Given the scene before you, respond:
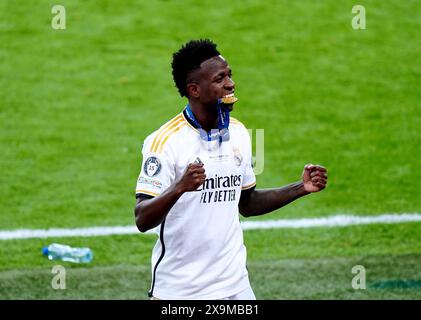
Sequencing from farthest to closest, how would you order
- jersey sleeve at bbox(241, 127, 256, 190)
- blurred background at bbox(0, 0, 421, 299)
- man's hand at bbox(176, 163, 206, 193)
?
blurred background at bbox(0, 0, 421, 299)
jersey sleeve at bbox(241, 127, 256, 190)
man's hand at bbox(176, 163, 206, 193)

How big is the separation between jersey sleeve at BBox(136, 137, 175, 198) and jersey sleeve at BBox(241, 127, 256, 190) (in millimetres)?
620

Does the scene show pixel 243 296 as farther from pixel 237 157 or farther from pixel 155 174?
pixel 155 174

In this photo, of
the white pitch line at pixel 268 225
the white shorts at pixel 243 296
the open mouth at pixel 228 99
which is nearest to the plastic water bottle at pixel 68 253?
the white pitch line at pixel 268 225

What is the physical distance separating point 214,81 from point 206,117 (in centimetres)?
24

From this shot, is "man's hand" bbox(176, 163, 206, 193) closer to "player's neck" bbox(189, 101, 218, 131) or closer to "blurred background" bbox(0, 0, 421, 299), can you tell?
"player's neck" bbox(189, 101, 218, 131)

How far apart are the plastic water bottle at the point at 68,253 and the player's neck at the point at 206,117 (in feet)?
14.7

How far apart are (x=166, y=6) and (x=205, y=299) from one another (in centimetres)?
1033

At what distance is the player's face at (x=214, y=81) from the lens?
7121 mm

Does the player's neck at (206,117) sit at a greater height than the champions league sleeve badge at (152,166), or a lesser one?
greater

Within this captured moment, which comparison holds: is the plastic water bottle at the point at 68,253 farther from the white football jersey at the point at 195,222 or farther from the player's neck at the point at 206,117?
the player's neck at the point at 206,117

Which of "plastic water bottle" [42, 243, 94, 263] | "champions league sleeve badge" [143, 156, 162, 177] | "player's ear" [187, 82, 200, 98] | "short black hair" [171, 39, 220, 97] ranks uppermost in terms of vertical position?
"short black hair" [171, 39, 220, 97]

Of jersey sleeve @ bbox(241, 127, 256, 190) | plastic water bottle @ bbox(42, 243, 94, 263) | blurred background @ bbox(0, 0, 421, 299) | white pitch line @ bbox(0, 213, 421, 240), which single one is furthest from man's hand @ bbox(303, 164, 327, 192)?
white pitch line @ bbox(0, 213, 421, 240)

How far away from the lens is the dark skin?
662 cm

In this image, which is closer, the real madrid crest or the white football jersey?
the white football jersey
